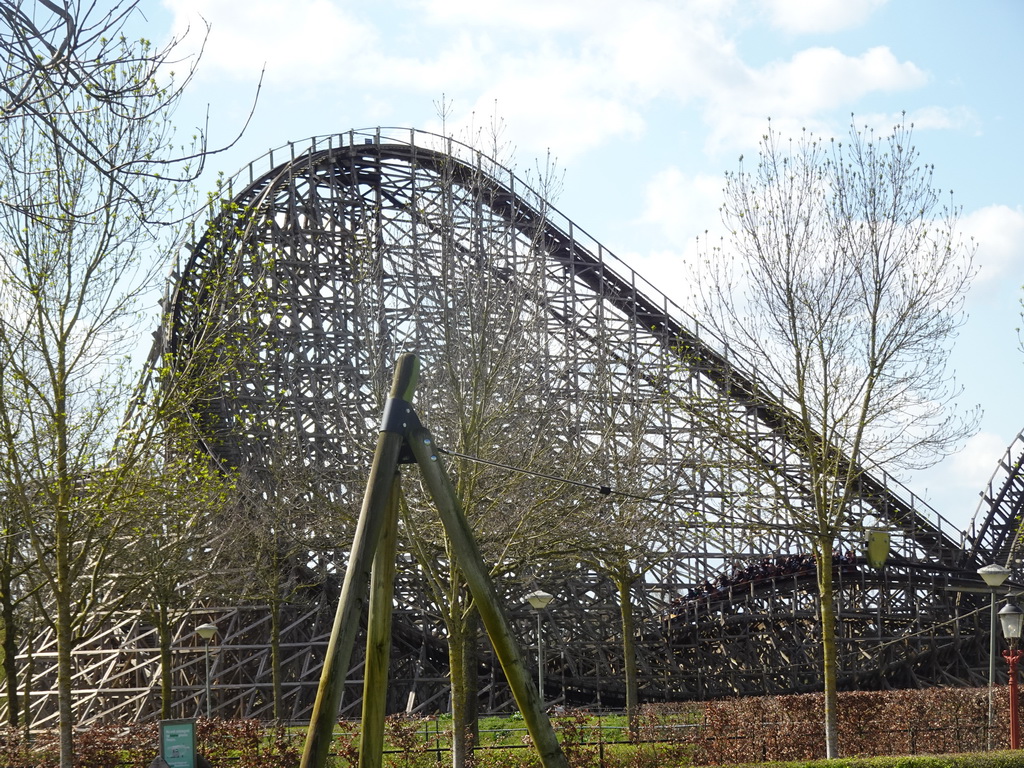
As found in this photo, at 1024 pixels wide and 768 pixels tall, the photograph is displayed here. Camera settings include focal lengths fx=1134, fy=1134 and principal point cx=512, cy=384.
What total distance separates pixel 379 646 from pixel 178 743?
340cm

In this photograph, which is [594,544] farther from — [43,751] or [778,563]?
[43,751]

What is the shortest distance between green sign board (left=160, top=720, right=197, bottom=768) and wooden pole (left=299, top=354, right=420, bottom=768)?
9.97ft

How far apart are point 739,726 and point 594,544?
518 centimetres

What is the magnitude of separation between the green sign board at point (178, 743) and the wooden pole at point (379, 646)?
3.00m

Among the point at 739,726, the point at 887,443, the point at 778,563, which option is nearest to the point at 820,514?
the point at 887,443

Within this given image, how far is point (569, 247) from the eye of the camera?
80.4 feet

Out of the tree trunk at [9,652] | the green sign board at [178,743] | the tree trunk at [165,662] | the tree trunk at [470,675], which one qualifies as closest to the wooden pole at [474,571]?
the green sign board at [178,743]

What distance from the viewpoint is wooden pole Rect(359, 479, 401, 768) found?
24.9 feet

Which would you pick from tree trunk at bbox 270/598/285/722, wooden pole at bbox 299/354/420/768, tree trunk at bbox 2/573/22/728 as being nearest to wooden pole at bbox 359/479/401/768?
wooden pole at bbox 299/354/420/768

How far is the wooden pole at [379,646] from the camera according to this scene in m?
7.60

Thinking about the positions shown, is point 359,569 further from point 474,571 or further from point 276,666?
point 276,666

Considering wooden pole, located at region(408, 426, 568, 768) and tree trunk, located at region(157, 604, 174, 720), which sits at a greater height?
wooden pole, located at region(408, 426, 568, 768)

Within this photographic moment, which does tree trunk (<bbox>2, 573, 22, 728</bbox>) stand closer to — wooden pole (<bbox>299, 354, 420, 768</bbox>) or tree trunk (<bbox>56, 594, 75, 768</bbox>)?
tree trunk (<bbox>56, 594, 75, 768</bbox>)

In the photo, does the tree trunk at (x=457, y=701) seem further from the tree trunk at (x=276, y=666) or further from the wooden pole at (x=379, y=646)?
the tree trunk at (x=276, y=666)
